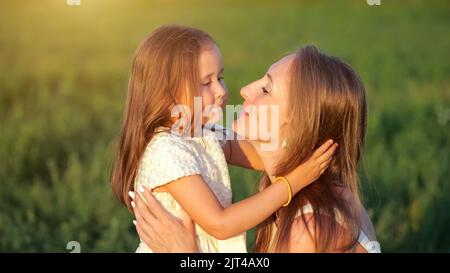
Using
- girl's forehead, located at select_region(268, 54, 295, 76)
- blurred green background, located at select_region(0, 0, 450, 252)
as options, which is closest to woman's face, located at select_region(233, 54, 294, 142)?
girl's forehead, located at select_region(268, 54, 295, 76)

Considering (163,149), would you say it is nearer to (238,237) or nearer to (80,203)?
(238,237)

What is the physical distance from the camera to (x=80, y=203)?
5559 millimetres

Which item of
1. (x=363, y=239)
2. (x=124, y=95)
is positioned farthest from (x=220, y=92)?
(x=124, y=95)

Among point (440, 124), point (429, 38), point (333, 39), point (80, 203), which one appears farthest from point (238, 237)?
point (429, 38)

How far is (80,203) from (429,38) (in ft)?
20.9

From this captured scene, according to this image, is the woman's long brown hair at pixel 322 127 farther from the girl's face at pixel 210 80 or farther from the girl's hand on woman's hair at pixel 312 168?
the girl's face at pixel 210 80

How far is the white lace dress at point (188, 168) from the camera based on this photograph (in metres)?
3.25

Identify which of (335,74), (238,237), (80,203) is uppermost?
(335,74)

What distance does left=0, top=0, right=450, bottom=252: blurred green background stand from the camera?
5508 mm

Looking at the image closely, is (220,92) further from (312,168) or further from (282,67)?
(312,168)

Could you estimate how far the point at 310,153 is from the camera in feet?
10.7

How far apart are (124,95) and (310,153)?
183 inches

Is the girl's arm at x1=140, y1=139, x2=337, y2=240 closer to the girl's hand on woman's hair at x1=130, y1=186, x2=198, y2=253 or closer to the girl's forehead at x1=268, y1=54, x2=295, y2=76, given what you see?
the girl's hand on woman's hair at x1=130, y1=186, x2=198, y2=253

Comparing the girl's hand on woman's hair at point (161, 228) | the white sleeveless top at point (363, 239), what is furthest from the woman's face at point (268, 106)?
the girl's hand on woman's hair at point (161, 228)
